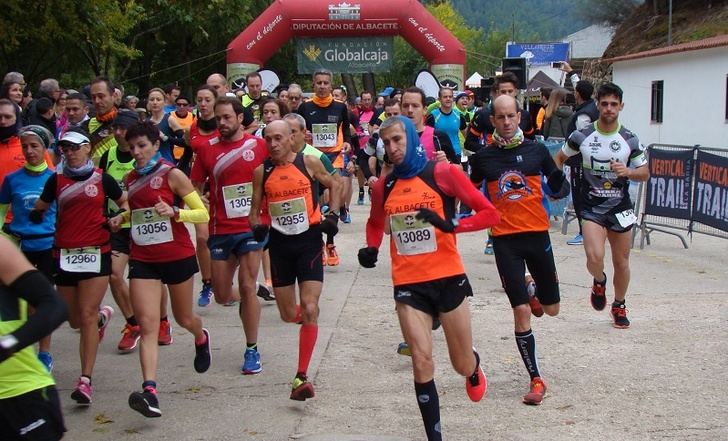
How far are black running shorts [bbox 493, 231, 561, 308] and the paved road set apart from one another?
0.65 m

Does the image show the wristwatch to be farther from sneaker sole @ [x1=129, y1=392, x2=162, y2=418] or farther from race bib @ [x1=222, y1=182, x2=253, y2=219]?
race bib @ [x1=222, y1=182, x2=253, y2=219]

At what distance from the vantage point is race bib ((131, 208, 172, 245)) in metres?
6.57

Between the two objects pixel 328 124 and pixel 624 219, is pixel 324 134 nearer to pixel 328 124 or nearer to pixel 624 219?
pixel 328 124

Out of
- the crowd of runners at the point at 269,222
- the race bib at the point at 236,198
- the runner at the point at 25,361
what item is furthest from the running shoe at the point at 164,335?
the runner at the point at 25,361

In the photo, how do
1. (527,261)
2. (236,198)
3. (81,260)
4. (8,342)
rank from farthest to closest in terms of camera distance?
(236,198) → (527,261) → (81,260) → (8,342)

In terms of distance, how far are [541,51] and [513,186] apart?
38191mm

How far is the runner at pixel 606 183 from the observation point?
8203 millimetres

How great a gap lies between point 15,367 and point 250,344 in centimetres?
380

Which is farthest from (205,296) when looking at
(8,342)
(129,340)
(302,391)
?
(8,342)

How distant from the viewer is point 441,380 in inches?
274

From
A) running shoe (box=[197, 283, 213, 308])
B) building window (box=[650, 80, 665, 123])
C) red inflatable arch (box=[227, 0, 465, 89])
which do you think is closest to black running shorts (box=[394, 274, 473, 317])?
running shoe (box=[197, 283, 213, 308])

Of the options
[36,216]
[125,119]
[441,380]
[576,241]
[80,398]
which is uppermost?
[125,119]

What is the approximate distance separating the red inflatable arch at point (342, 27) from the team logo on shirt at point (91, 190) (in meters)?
17.7

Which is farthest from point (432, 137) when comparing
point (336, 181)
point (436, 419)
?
point (436, 419)
